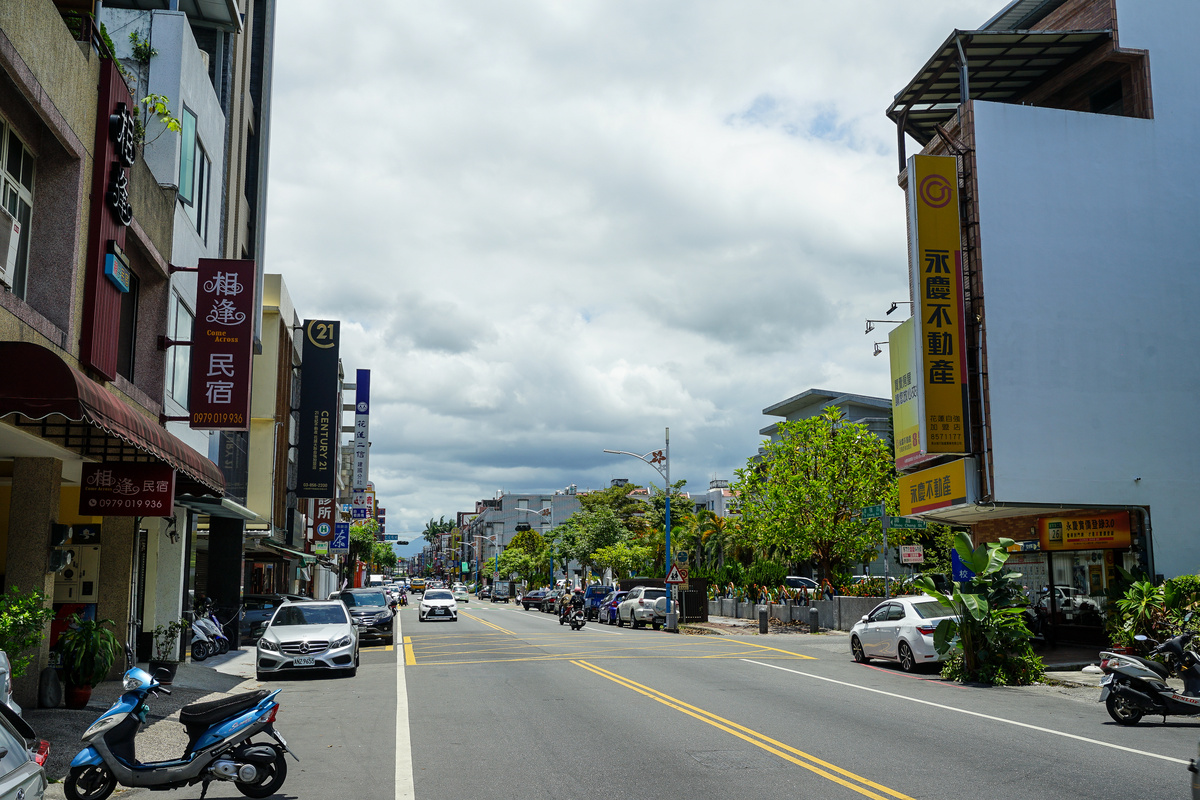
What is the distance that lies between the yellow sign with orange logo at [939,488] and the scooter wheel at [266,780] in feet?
63.0

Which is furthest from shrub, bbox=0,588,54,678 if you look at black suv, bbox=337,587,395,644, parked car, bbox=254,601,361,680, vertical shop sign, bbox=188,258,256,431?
black suv, bbox=337,587,395,644

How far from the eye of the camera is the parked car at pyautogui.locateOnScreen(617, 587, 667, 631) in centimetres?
3975

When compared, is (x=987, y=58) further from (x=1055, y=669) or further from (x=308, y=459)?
(x=308, y=459)

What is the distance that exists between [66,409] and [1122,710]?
13111 mm

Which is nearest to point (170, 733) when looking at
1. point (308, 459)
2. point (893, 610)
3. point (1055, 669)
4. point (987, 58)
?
point (893, 610)

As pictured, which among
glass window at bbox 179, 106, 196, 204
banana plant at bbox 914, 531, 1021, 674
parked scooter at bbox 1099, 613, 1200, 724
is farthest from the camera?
glass window at bbox 179, 106, 196, 204

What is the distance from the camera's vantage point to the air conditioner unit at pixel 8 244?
1191 centimetres

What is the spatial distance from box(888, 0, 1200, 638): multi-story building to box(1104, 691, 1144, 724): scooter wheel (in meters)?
10.7

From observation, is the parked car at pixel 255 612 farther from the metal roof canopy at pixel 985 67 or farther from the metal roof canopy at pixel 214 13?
the metal roof canopy at pixel 985 67

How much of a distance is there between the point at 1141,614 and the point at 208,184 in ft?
73.1

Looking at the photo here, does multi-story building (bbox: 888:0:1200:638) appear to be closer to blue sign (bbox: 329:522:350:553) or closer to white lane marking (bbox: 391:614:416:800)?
white lane marking (bbox: 391:614:416:800)

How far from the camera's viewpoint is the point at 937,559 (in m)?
50.0

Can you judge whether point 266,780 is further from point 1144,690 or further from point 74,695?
point 1144,690

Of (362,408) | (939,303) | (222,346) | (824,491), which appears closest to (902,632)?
(939,303)
